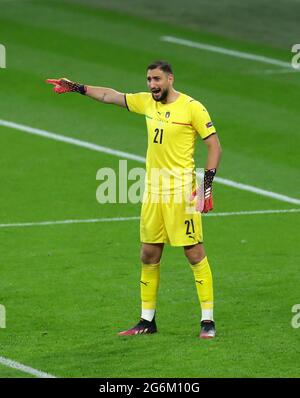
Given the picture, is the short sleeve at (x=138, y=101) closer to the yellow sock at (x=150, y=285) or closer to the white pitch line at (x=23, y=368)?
the yellow sock at (x=150, y=285)

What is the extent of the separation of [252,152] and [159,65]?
8.82 m

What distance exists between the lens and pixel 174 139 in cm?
1330

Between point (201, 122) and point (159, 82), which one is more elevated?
point (159, 82)

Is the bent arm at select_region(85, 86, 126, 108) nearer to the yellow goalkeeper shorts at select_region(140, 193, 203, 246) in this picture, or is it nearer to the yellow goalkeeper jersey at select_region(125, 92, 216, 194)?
the yellow goalkeeper jersey at select_region(125, 92, 216, 194)

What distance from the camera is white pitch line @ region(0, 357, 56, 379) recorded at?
40.1 ft

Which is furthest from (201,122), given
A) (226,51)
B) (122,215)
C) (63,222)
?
(226,51)

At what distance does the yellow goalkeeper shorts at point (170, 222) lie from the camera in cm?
1338

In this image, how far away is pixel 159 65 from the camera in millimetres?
13148

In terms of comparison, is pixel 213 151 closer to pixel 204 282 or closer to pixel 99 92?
pixel 204 282

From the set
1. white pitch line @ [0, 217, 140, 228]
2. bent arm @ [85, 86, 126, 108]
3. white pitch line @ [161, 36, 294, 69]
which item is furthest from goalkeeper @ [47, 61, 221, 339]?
white pitch line @ [161, 36, 294, 69]

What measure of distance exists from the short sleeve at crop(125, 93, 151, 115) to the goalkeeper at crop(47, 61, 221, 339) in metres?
0.02

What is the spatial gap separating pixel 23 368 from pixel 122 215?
6591mm
